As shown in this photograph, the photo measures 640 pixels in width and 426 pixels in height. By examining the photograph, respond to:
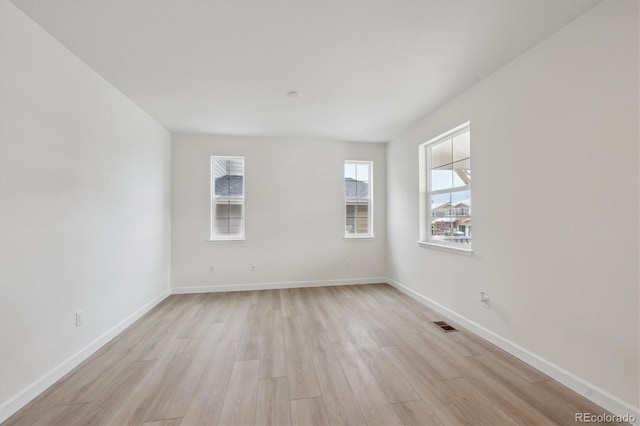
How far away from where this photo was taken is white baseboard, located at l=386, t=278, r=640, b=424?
5.33ft

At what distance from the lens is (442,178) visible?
351cm

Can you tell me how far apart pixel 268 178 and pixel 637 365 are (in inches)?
172

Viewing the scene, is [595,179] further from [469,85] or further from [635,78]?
[469,85]

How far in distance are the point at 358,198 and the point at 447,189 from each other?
1.84m

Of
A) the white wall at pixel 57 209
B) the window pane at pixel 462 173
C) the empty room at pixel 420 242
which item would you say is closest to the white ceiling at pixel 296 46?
the empty room at pixel 420 242

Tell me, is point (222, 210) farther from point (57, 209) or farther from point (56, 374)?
point (56, 374)

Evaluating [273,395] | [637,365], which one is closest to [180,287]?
[273,395]

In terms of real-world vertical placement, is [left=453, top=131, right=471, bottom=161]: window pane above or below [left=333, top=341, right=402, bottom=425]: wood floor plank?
above

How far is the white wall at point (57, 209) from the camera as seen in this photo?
1.68 metres

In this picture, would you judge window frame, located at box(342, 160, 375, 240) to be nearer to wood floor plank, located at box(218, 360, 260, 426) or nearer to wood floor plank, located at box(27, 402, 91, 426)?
wood floor plank, located at box(218, 360, 260, 426)

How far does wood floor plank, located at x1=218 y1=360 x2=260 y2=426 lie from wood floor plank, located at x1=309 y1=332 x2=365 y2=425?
0.48m

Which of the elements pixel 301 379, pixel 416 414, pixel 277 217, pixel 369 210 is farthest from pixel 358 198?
pixel 416 414
